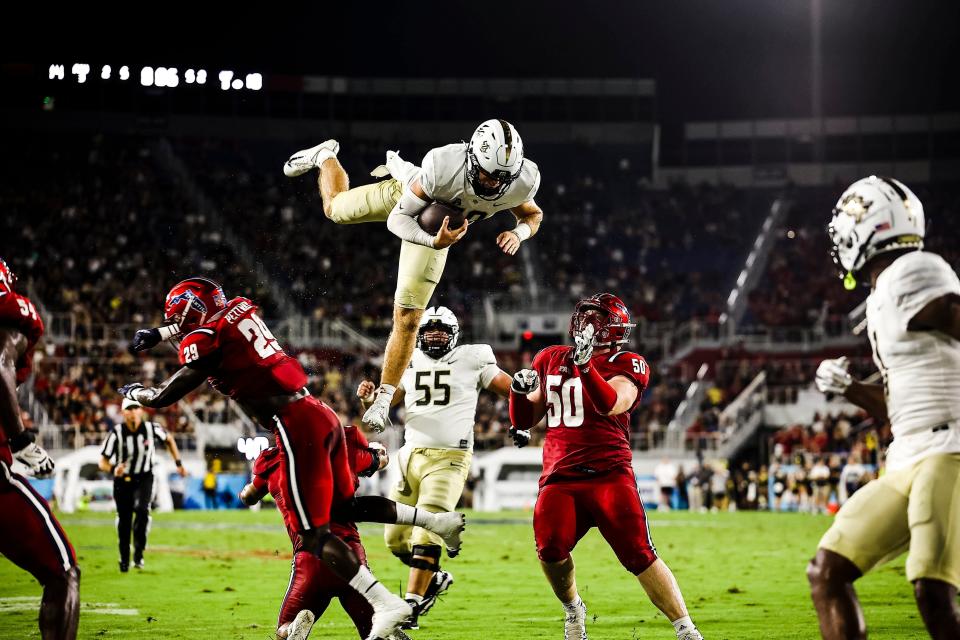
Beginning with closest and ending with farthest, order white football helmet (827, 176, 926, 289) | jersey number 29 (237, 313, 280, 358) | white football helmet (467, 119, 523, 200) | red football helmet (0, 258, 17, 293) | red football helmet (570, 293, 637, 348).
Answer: white football helmet (827, 176, 926, 289), red football helmet (0, 258, 17, 293), jersey number 29 (237, 313, 280, 358), red football helmet (570, 293, 637, 348), white football helmet (467, 119, 523, 200)

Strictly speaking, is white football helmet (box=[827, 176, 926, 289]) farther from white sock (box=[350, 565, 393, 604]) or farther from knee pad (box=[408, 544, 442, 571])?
knee pad (box=[408, 544, 442, 571])

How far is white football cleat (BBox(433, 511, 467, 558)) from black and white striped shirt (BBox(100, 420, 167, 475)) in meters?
8.54

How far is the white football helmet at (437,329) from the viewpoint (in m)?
11.3

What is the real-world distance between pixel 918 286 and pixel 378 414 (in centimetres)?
493

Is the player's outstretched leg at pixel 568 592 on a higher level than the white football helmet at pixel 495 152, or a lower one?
lower

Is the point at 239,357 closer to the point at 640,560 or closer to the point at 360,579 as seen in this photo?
the point at 360,579

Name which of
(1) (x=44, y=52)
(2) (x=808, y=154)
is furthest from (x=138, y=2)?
(2) (x=808, y=154)

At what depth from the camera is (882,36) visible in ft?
163

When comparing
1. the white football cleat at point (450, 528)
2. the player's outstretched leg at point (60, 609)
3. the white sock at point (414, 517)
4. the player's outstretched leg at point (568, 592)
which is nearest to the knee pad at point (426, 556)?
the white football cleat at point (450, 528)

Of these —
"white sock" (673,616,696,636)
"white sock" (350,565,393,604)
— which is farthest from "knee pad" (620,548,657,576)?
"white sock" (350,565,393,604)

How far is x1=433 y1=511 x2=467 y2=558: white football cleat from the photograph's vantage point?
909 centimetres

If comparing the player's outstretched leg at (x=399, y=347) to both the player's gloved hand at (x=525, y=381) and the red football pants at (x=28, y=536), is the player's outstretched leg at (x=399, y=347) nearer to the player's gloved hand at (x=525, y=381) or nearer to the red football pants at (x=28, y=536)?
the player's gloved hand at (x=525, y=381)

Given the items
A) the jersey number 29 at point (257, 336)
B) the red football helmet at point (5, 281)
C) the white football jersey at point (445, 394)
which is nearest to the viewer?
the red football helmet at point (5, 281)

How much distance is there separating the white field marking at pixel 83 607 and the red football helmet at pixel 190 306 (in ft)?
14.9
